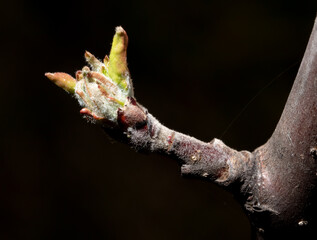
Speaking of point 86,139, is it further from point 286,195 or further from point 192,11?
point 286,195

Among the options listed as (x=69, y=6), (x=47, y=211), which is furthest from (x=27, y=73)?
(x=47, y=211)

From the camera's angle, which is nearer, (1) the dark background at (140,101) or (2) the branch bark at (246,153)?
(2) the branch bark at (246,153)

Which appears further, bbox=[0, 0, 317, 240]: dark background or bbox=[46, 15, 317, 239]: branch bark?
bbox=[0, 0, 317, 240]: dark background

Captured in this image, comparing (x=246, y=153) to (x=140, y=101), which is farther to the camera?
(x=140, y=101)
